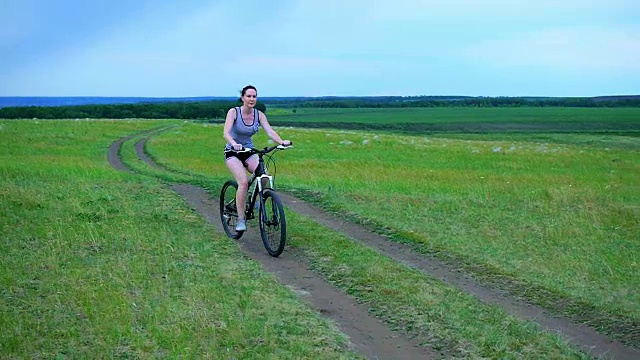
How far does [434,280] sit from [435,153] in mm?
29927

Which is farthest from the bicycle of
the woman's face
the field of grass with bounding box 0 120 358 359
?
the woman's face

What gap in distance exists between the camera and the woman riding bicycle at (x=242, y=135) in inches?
434

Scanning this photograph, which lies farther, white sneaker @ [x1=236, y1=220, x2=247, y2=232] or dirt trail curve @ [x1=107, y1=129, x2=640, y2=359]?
white sneaker @ [x1=236, y1=220, x2=247, y2=232]

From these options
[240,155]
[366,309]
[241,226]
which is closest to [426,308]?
[366,309]

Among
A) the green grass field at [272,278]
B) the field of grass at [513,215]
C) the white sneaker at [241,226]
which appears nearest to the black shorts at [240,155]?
the white sneaker at [241,226]

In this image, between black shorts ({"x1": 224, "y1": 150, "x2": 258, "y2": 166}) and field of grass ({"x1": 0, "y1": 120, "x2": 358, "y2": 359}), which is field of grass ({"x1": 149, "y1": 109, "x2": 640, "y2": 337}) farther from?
field of grass ({"x1": 0, "y1": 120, "x2": 358, "y2": 359})

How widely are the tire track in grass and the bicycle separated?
22 cm

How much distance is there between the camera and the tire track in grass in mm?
6938

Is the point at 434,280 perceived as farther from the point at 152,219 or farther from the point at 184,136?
the point at 184,136

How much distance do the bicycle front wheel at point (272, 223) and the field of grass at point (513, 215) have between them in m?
2.58

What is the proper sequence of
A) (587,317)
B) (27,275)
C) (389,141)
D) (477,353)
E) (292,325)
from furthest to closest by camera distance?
(389,141), (27,275), (587,317), (292,325), (477,353)

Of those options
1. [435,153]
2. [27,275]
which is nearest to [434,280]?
[27,275]

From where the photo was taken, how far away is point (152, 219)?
43.6 ft

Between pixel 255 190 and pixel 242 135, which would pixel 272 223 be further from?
pixel 242 135
